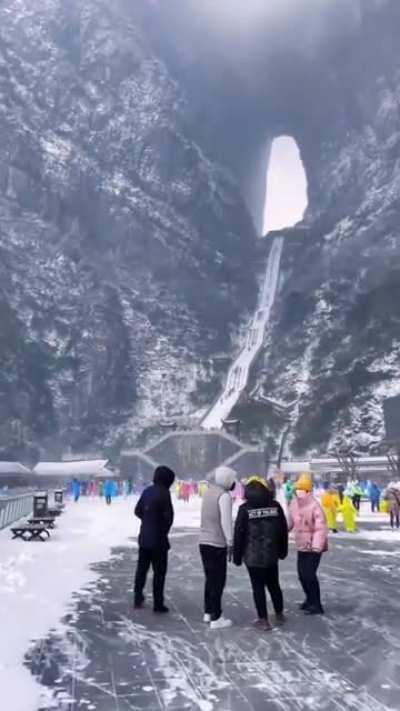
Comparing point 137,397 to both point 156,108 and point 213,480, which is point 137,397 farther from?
point 213,480

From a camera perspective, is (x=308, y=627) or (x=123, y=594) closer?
(x=308, y=627)

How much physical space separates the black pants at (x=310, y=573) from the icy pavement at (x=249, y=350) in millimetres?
81395

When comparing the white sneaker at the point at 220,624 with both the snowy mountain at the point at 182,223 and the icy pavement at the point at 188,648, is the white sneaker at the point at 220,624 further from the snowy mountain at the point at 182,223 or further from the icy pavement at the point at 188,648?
the snowy mountain at the point at 182,223

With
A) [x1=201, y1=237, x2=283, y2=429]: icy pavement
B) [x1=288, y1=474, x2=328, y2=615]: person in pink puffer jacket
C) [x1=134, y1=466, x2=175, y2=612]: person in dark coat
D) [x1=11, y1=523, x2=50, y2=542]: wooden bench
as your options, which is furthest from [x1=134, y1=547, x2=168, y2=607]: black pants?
[x1=201, y1=237, x2=283, y2=429]: icy pavement

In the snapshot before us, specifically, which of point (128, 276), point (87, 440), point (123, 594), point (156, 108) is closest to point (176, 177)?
point (156, 108)

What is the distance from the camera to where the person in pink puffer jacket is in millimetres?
8273

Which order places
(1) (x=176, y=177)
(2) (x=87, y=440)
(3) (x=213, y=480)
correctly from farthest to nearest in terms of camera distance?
(1) (x=176, y=177) < (2) (x=87, y=440) < (3) (x=213, y=480)

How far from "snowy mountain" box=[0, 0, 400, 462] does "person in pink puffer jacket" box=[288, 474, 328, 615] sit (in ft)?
248

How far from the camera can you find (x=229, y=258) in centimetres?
11862

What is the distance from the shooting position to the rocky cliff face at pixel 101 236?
94.1 meters

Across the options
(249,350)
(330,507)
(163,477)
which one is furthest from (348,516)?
(249,350)

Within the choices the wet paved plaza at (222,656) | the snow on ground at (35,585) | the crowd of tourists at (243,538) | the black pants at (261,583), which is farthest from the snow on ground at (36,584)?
the black pants at (261,583)

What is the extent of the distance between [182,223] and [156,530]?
108 meters

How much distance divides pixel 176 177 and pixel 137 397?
133 ft
